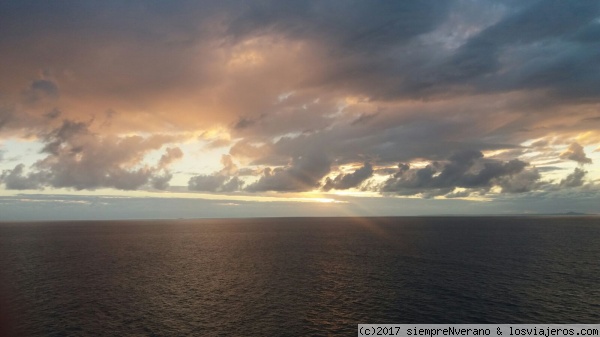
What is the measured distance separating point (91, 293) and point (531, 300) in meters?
90.2

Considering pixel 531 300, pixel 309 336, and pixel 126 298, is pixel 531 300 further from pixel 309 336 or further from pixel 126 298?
pixel 126 298

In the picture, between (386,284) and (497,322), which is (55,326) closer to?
(386,284)

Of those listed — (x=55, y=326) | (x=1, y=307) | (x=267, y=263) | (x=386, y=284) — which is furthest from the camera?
(x=267, y=263)

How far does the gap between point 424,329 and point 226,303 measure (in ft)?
119

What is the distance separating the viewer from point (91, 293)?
248 ft

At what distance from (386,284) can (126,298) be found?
56436 mm

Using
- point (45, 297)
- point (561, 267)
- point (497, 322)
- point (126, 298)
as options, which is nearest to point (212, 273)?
point (126, 298)

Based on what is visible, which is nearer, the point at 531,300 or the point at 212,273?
the point at 531,300

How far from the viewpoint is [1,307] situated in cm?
6612

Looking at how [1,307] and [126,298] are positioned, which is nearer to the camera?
[1,307]


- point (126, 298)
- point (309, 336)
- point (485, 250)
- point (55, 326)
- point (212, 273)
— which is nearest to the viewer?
point (309, 336)

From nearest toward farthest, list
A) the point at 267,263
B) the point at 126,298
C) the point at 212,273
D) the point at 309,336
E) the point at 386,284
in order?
the point at 309,336
the point at 126,298
the point at 386,284
the point at 212,273
the point at 267,263

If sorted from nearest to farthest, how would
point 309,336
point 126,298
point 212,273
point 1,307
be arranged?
point 309,336
point 1,307
point 126,298
point 212,273

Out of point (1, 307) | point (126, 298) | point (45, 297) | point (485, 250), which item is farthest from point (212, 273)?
point (485, 250)
